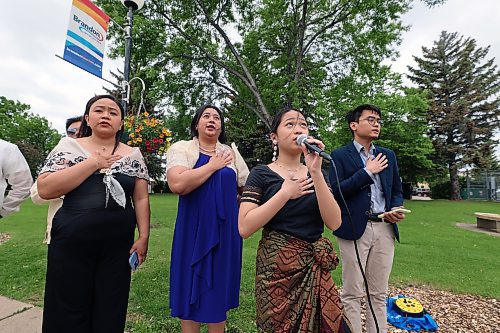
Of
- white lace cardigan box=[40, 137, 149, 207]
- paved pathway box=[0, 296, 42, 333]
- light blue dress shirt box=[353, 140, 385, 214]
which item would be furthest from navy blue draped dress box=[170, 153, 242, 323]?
paved pathway box=[0, 296, 42, 333]

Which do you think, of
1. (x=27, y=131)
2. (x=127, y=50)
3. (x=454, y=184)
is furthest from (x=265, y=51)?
(x=27, y=131)

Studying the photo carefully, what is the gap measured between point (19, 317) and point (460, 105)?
3189cm

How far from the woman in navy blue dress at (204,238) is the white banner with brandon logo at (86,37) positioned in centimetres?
266

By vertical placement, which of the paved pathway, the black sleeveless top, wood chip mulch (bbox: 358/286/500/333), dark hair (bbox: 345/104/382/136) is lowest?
wood chip mulch (bbox: 358/286/500/333)

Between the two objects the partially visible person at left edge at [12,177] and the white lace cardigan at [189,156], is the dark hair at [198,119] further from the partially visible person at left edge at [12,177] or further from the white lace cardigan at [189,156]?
the partially visible person at left edge at [12,177]

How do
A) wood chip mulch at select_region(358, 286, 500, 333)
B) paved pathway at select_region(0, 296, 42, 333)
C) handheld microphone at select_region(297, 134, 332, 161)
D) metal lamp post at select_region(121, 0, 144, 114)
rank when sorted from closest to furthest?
handheld microphone at select_region(297, 134, 332, 161) < paved pathway at select_region(0, 296, 42, 333) < wood chip mulch at select_region(358, 286, 500, 333) < metal lamp post at select_region(121, 0, 144, 114)

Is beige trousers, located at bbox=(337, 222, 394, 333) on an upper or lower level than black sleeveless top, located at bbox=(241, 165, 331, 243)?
lower

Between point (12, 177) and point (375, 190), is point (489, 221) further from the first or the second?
point (12, 177)

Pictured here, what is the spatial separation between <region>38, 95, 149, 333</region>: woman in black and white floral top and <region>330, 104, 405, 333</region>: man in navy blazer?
64.9 inches

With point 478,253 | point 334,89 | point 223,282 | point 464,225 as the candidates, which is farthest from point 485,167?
point 223,282

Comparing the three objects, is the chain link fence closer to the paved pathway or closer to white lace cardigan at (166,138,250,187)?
white lace cardigan at (166,138,250,187)

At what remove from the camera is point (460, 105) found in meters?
26.6

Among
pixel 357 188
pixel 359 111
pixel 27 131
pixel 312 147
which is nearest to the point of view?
pixel 312 147

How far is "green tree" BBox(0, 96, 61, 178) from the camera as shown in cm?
3056
